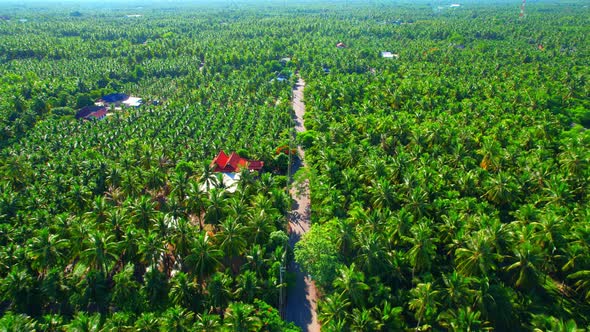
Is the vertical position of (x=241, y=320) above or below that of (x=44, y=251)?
below

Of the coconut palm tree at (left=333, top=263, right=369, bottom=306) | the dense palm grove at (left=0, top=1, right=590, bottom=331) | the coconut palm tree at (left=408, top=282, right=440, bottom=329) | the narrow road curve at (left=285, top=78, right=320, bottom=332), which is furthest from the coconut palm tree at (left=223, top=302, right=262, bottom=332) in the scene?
the coconut palm tree at (left=408, top=282, right=440, bottom=329)

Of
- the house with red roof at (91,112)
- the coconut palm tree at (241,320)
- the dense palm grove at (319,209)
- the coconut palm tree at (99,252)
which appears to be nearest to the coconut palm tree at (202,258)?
the dense palm grove at (319,209)

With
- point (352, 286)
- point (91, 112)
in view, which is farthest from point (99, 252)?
point (91, 112)

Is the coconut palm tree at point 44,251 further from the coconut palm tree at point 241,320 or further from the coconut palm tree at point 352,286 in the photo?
the coconut palm tree at point 352,286

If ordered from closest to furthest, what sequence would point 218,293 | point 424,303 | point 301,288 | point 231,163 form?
point 424,303 → point 218,293 → point 301,288 → point 231,163

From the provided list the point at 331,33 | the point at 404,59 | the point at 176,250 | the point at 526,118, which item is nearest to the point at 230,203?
the point at 176,250

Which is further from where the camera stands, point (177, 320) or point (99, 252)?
point (99, 252)

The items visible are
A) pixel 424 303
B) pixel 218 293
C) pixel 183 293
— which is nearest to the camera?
pixel 424 303

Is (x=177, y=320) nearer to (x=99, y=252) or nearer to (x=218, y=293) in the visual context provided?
(x=218, y=293)
